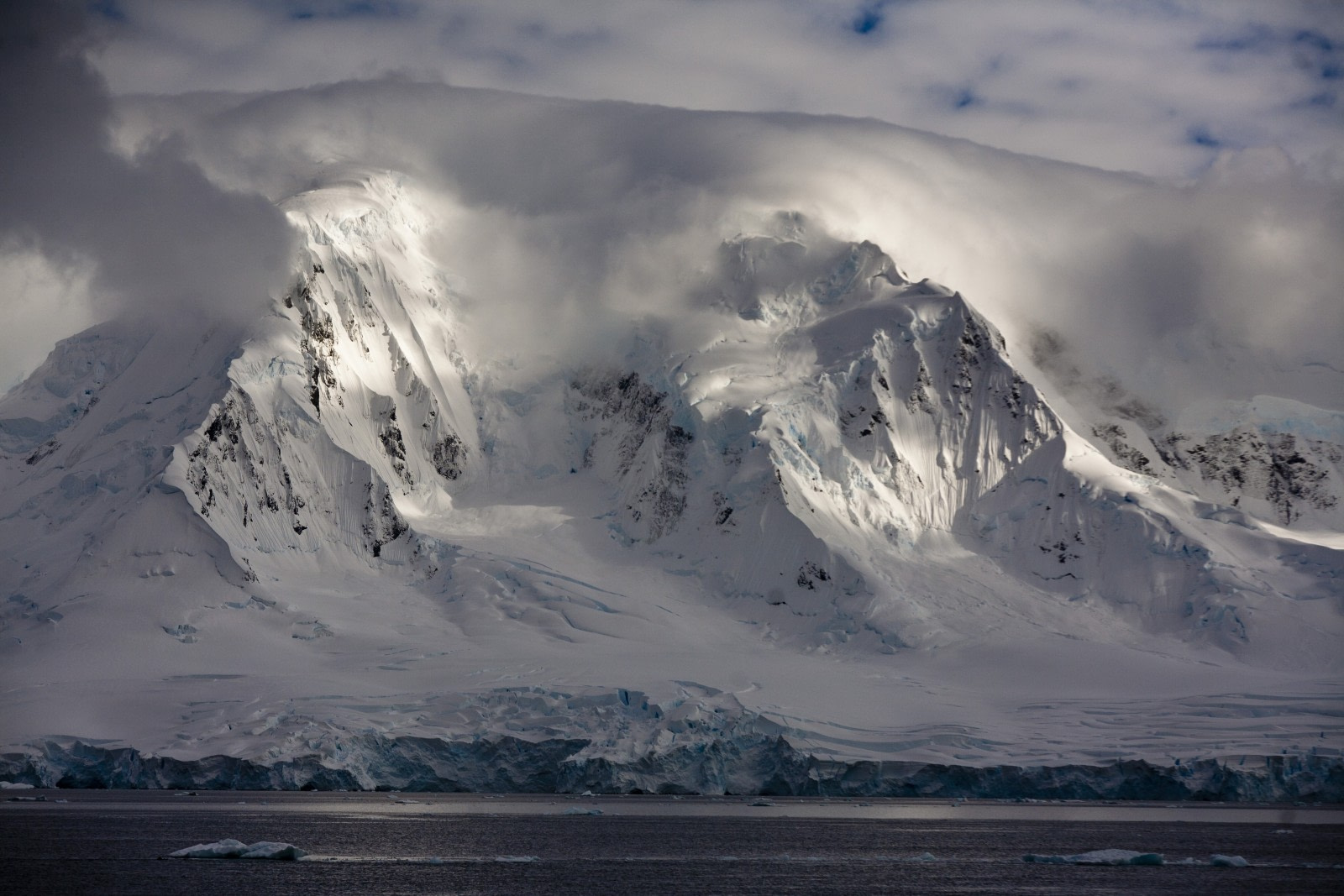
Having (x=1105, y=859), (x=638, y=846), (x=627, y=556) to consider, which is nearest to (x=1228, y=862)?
(x=1105, y=859)

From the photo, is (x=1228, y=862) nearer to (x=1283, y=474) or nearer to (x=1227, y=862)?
(x=1227, y=862)

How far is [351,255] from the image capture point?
598 feet

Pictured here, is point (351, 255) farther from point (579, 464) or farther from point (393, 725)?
point (393, 725)

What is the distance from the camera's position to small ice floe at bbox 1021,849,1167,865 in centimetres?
7312

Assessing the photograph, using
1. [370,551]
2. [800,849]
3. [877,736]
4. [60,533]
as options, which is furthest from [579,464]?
[800,849]

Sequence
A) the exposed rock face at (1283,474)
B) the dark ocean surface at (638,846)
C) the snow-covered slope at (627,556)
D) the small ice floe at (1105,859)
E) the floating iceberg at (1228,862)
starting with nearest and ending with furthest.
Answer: the dark ocean surface at (638,846), the small ice floe at (1105,859), the floating iceberg at (1228,862), the snow-covered slope at (627,556), the exposed rock face at (1283,474)

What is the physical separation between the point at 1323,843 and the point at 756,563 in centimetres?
8407

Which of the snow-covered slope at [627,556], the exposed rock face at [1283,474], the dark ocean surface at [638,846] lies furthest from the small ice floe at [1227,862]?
the exposed rock face at [1283,474]

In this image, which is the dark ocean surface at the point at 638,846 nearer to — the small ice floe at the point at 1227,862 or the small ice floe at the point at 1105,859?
the small ice floe at the point at 1227,862

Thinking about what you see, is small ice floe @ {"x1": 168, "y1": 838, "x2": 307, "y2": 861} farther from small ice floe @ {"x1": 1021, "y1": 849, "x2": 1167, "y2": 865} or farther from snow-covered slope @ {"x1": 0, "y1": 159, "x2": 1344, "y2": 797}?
snow-covered slope @ {"x1": 0, "y1": 159, "x2": 1344, "y2": 797}

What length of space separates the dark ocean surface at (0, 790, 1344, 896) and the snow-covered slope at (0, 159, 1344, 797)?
15.5ft

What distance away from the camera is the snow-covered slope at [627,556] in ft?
394

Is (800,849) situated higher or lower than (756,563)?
lower

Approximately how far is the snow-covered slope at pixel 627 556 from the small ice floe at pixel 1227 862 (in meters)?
40.4
